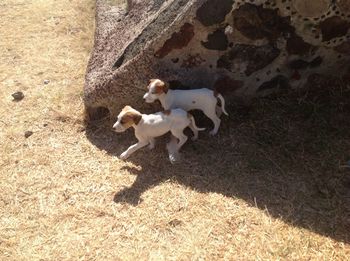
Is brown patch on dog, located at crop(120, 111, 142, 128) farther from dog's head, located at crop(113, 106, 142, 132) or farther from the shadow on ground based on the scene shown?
the shadow on ground

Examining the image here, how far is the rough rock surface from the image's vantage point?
503cm

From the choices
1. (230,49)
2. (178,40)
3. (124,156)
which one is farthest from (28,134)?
(230,49)

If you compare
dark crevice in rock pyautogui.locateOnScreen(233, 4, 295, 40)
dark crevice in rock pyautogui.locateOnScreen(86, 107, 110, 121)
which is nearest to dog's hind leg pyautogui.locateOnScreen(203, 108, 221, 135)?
dark crevice in rock pyautogui.locateOnScreen(233, 4, 295, 40)

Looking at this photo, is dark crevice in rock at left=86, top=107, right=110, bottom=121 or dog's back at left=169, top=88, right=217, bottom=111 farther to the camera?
dark crevice in rock at left=86, top=107, right=110, bottom=121

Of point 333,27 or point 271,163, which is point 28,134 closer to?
point 271,163

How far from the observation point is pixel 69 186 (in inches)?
194

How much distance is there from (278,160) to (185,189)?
0.99 meters

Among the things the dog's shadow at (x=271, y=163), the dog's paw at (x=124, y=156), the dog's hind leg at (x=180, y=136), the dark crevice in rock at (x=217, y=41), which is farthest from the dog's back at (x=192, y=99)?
the dog's paw at (x=124, y=156)

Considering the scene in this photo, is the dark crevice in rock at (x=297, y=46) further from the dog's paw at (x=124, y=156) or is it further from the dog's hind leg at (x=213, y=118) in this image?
the dog's paw at (x=124, y=156)

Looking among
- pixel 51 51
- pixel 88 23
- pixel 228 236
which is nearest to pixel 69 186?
pixel 228 236

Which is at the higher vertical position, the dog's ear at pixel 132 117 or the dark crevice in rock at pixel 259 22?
the dark crevice in rock at pixel 259 22

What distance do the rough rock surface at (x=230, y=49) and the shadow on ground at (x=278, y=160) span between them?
29cm

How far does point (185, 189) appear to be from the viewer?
4.76 metres

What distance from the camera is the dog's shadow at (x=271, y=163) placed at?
14.8ft
